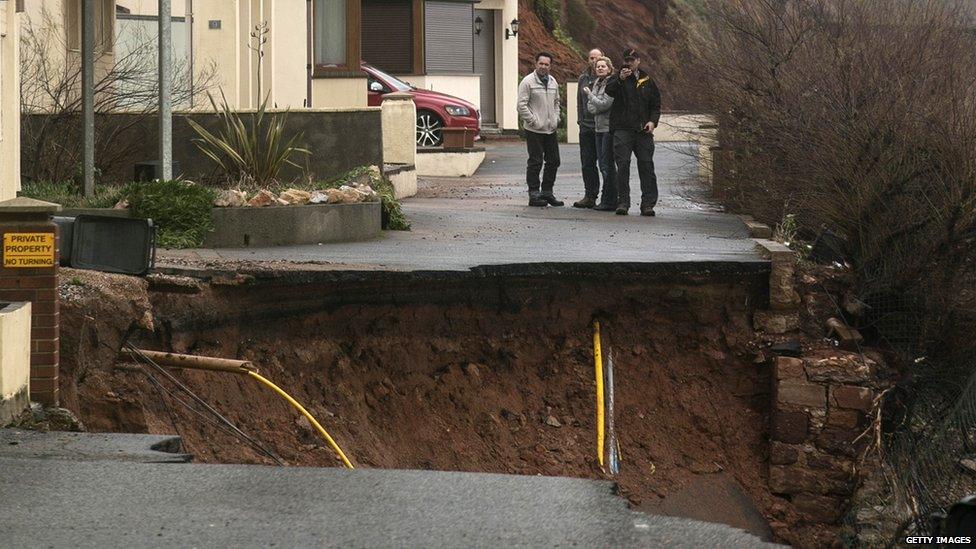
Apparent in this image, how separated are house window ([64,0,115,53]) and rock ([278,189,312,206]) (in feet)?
14.4

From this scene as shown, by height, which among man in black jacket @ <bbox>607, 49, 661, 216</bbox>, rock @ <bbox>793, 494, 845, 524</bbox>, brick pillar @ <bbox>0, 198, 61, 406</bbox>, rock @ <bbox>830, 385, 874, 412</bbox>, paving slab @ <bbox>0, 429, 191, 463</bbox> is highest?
man in black jacket @ <bbox>607, 49, 661, 216</bbox>

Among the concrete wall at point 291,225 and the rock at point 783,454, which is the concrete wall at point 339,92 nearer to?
the concrete wall at point 291,225

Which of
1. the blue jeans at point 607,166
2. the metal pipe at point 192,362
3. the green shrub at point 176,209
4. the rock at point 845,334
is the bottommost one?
the rock at point 845,334

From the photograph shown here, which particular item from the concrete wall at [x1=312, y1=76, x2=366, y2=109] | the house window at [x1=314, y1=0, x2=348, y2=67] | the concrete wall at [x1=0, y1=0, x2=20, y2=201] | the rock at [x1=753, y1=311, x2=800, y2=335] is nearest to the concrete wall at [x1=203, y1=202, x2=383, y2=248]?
the concrete wall at [x1=0, y1=0, x2=20, y2=201]

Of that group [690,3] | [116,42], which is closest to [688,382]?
[116,42]

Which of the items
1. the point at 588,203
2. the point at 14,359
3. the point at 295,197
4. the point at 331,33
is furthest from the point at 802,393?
the point at 331,33

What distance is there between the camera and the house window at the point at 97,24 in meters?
16.5

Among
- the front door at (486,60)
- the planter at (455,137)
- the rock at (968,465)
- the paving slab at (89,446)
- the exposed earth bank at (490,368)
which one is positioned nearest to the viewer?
the paving slab at (89,446)

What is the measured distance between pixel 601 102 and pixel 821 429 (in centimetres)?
544

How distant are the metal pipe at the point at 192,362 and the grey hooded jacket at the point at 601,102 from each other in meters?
7.63

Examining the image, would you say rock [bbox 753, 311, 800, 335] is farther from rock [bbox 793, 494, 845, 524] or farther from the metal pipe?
the metal pipe

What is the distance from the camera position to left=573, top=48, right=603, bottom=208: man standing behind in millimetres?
16344

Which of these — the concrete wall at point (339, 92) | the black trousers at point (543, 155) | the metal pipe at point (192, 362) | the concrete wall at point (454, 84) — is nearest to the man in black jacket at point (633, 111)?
the black trousers at point (543, 155)

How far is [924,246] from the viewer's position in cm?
1201
